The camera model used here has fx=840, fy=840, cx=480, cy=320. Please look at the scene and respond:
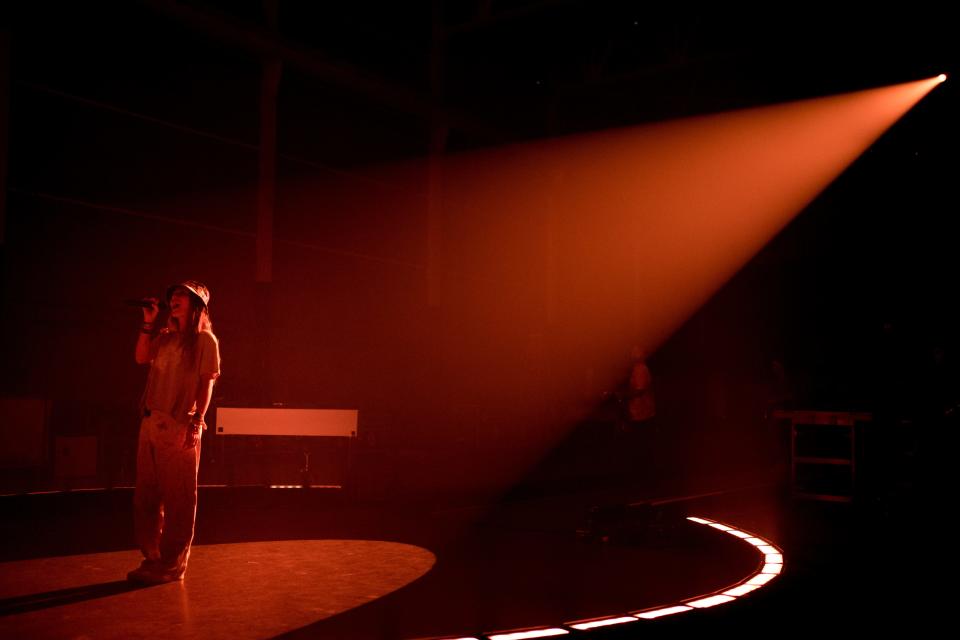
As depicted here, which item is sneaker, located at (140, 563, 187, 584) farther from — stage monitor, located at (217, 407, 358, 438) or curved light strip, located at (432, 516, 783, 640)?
stage monitor, located at (217, 407, 358, 438)

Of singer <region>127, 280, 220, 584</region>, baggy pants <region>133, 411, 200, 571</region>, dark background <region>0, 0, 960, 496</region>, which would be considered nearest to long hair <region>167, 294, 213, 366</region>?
singer <region>127, 280, 220, 584</region>

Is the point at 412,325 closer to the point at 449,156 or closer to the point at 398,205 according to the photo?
the point at 398,205

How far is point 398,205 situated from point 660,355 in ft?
22.5

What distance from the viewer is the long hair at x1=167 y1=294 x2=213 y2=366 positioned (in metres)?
4.19

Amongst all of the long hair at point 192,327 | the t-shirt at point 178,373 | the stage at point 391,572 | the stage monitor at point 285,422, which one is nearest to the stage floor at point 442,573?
the stage at point 391,572

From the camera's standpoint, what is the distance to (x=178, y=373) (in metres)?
4.12

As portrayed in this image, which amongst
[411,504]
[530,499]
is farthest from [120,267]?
[530,499]

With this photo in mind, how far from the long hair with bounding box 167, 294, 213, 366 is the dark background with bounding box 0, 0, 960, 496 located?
372cm

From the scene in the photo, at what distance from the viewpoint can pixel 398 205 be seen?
13125 mm

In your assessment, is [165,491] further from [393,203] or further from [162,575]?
[393,203]

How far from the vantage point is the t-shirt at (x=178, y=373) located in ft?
13.5

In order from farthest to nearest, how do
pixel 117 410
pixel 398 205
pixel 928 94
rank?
pixel 398 205 < pixel 928 94 < pixel 117 410

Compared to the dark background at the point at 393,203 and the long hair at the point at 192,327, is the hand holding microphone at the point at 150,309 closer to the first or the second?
the long hair at the point at 192,327

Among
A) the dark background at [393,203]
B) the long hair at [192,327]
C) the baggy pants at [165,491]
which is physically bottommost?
the baggy pants at [165,491]
